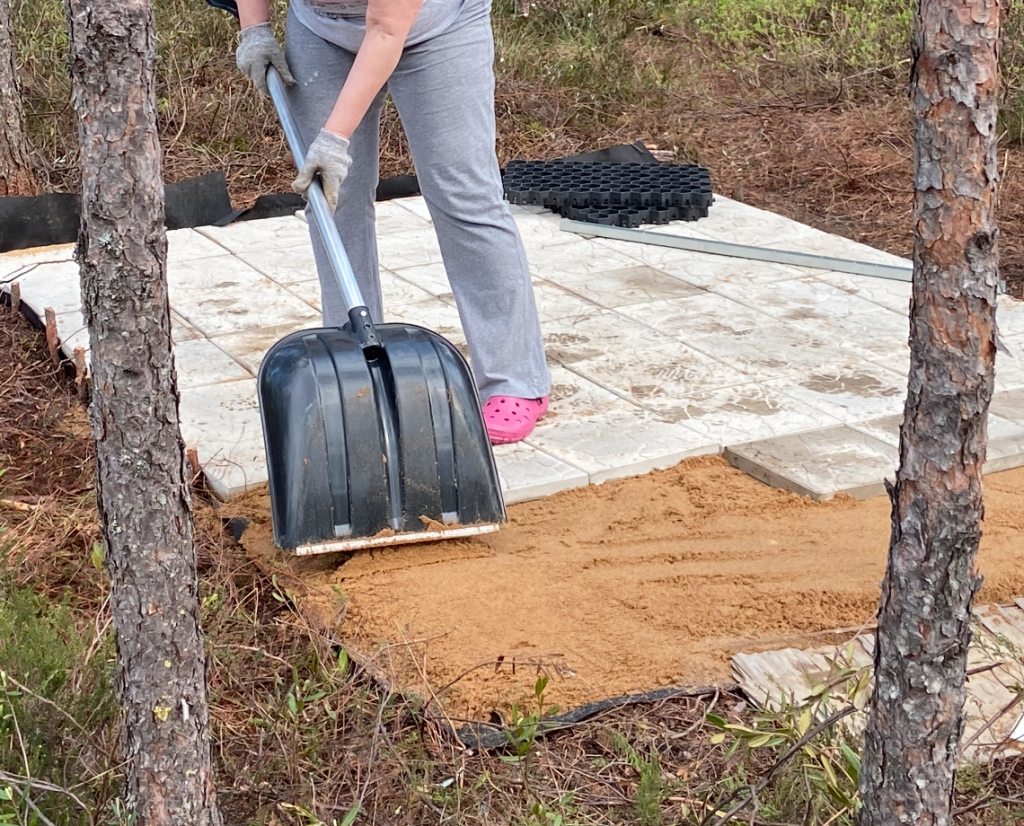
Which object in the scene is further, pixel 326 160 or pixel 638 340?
pixel 638 340

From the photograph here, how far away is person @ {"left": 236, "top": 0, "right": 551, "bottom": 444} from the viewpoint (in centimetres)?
309

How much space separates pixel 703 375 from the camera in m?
3.94

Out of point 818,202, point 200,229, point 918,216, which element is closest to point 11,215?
point 200,229

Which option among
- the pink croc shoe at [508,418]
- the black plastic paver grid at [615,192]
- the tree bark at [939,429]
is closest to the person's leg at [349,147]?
the pink croc shoe at [508,418]

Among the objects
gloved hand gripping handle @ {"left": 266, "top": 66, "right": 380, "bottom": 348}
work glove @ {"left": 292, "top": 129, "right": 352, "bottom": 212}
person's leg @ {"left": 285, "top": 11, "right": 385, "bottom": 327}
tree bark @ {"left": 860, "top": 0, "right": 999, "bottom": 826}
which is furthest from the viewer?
person's leg @ {"left": 285, "top": 11, "right": 385, "bottom": 327}

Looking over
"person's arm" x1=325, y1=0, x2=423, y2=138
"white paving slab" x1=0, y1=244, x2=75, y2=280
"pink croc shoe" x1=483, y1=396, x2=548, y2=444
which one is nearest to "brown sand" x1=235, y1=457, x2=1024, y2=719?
"pink croc shoe" x1=483, y1=396, x2=548, y2=444

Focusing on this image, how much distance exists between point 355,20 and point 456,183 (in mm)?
460

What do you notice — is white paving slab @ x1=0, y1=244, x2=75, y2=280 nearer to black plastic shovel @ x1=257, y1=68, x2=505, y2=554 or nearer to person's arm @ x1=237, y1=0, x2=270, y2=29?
person's arm @ x1=237, y1=0, x2=270, y2=29

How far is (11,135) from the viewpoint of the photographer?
5676mm

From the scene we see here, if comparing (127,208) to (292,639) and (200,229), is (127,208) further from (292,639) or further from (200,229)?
(200,229)

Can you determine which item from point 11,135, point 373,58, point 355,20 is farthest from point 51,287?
point 373,58

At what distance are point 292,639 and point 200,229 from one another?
3264 millimetres

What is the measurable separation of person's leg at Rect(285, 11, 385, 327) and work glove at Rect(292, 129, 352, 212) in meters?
0.24

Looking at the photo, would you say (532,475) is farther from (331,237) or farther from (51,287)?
(51,287)
